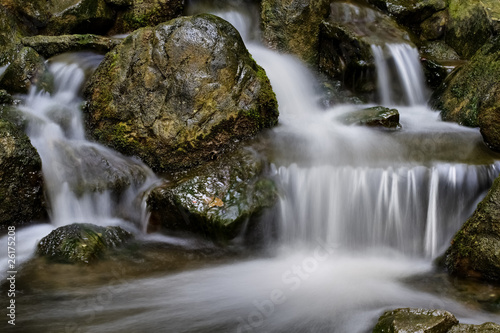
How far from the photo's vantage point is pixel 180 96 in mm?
5535

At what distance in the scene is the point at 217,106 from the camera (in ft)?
18.0

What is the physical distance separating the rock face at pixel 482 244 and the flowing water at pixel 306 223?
17.7 inches

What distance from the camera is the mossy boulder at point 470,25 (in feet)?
29.2

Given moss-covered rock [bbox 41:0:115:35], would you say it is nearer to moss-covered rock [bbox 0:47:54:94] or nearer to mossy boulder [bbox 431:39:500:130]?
moss-covered rock [bbox 0:47:54:94]

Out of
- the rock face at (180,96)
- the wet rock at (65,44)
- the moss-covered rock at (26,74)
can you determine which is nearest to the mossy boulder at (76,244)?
the rock face at (180,96)

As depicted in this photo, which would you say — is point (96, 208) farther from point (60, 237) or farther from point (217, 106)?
point (217, 106)

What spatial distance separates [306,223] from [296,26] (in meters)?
4.38

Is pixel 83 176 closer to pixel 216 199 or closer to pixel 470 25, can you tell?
pixel 216 199

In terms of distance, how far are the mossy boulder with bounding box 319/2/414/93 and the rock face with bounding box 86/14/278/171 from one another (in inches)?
94.7

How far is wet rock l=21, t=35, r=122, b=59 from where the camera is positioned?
6.94 metres

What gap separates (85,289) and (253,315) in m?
1.46

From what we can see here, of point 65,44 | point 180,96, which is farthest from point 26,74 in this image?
point 180,96

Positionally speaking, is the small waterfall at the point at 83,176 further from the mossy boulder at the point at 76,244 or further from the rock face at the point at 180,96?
the mossy boulder at the point at 76,244

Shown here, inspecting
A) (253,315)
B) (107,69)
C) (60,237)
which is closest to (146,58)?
(107,69)
